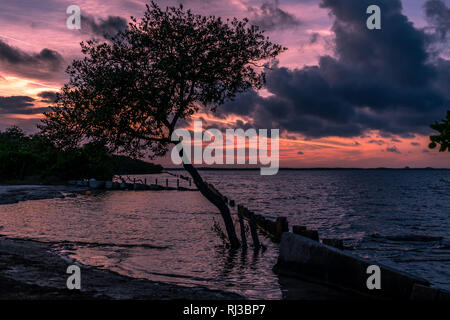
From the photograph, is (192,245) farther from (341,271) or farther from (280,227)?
(341,271)

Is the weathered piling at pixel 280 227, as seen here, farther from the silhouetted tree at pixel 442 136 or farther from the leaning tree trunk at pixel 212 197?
the silhouetted tree at pixel 442 136

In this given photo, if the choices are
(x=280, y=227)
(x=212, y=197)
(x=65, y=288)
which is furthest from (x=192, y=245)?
(x=65, y=288)

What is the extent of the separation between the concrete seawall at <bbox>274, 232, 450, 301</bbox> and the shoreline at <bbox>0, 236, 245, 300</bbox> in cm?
294

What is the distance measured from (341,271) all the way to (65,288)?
7.58 m

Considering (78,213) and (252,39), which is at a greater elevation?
(252,39)

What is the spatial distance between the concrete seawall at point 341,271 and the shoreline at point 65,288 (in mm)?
2942

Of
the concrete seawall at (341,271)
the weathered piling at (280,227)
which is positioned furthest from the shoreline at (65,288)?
the weathered piling at (280,227)

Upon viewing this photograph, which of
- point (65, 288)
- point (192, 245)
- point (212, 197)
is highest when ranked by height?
point (212, 197)

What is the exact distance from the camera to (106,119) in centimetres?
1647

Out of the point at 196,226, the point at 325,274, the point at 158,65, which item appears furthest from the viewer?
the point at 196,226

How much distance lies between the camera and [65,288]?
1005 cm

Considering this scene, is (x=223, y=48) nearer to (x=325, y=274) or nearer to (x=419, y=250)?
(x=325, y=274)

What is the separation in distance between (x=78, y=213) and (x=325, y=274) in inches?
Result: 1107
